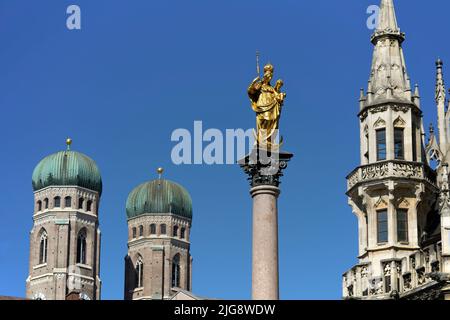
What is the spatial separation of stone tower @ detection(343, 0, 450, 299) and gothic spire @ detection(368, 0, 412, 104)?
0.05 m

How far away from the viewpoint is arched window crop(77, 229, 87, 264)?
637 ft

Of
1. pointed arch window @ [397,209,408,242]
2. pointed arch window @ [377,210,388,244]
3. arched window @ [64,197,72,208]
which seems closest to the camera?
pointed arch window @ [397,209,408,242]

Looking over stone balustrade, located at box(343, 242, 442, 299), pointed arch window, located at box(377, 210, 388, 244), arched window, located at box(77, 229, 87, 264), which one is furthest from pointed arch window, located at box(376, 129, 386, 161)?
arched window, located at box(77, 229, 87, 264)

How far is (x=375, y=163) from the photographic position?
62.3 meters

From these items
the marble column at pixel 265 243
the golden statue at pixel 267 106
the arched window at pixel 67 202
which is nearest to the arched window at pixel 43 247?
the arched window at pixel 67 202

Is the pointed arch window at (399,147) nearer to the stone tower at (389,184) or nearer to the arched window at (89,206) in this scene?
the stone tower at (389,184)

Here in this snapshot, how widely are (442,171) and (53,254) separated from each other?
135m

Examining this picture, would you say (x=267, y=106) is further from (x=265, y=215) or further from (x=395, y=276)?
(x=395, y=276)

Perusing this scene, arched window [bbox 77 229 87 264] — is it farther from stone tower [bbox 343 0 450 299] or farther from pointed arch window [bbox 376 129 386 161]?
pointed arch window [bbox 376 129 386 161]

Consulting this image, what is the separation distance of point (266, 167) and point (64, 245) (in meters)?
150

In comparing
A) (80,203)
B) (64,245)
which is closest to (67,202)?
(80,203)

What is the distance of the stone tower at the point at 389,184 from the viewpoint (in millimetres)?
61125

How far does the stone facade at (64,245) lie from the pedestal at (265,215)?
144809 mm
